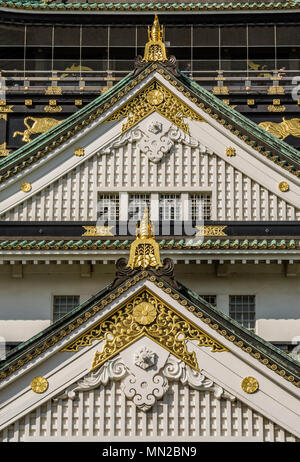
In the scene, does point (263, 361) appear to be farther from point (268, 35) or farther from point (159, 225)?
point (268, 35)

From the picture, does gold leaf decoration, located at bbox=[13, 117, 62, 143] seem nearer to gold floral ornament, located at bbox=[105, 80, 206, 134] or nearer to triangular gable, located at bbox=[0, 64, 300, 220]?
triangular gable, located at bbox=[0, 64, 300, 220]

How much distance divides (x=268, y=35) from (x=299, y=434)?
82.5 ft

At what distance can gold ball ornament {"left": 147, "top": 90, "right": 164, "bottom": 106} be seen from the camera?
35.5m

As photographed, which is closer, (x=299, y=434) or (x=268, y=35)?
(x=299, y=434)

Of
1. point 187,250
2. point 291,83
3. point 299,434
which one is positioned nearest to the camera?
point 299,434

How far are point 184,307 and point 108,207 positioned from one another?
28.9 feet

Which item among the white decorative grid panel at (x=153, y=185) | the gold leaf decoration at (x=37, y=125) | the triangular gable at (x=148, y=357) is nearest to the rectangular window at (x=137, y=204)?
the white decorative grid panel at (x=153, y=185)

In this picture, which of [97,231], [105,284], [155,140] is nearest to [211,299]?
[105,284]

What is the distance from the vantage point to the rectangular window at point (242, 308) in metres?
34.1

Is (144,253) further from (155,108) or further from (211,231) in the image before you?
(155,108)

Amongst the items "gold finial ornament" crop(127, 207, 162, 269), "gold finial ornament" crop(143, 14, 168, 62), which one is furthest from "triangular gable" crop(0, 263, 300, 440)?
"gold finial ornament" crop(143, 14, 168, 62)

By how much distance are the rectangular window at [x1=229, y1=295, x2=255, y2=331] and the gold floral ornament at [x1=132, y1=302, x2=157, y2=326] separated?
7.52 meters

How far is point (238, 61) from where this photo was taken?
48.5 m

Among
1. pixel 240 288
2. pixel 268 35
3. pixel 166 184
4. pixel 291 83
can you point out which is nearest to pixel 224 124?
pixel 166 184
